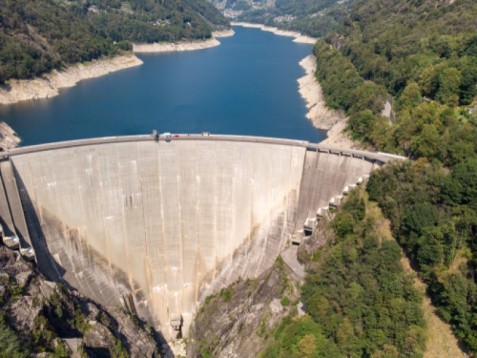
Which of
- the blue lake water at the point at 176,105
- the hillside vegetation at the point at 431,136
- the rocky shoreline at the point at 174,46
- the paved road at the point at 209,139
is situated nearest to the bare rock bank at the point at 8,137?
the blue lake water at the point at 176,105

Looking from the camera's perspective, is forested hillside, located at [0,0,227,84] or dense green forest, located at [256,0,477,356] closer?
dense green forest, located at [256,0,477,356]

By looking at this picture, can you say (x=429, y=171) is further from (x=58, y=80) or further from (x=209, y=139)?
(x=58, y=80)

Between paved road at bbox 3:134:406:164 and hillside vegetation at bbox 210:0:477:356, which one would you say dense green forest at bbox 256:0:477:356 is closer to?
hillside vegetation at bbox 210:0:477:356

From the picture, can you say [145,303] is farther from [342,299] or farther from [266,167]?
[342,299]

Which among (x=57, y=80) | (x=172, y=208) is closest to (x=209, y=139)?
(x=172, y=208)

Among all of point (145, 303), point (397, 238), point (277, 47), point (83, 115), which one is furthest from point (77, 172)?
point (277, 47)

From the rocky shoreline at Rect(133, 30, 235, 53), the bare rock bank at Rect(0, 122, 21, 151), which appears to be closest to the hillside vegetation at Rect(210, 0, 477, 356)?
the bare rock bank at Rect(0, 122, 21, 151)

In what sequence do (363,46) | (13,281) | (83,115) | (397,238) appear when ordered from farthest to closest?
(363,46) → (83,115) → (397,238) → (13,281)
